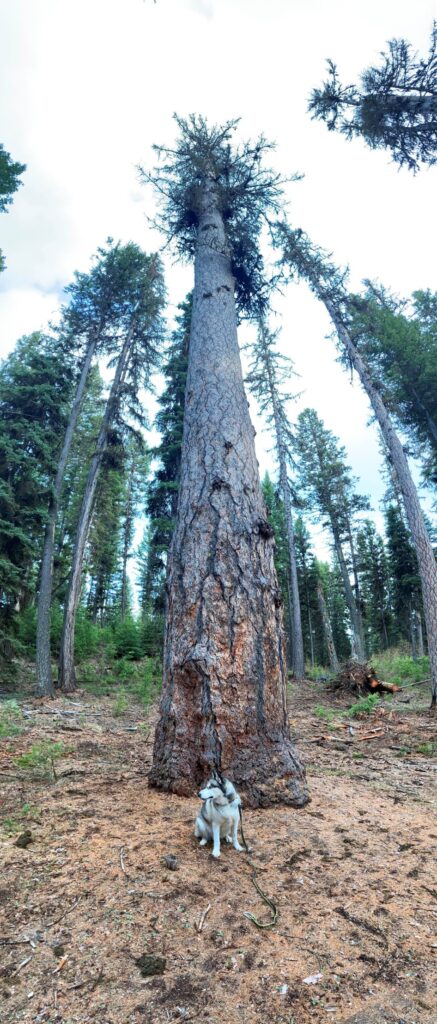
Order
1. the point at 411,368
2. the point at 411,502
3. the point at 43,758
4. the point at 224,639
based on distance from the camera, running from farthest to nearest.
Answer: the point at 411,368 → the point at 411,502 → the point at 43,758 → the point at 224,639

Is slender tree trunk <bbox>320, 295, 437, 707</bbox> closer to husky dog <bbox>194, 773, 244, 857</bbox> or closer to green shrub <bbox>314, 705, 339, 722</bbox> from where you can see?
green shrub <bbox>314, 705, 339, 722</bbox>

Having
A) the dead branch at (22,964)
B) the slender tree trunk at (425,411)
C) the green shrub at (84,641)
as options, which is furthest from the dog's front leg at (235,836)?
the slender tree trunk at (425,411)

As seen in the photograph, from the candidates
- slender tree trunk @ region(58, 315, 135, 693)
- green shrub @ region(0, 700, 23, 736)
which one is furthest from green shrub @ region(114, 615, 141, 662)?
green shrub @ region(0, 700, 23, 736)

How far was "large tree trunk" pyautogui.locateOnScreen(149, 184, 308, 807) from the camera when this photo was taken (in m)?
3.29

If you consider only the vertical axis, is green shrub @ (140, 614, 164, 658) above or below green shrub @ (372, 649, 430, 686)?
above

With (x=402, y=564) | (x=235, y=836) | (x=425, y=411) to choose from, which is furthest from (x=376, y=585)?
(x=235, y=836)

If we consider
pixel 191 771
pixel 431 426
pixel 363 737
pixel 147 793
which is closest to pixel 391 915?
pixel 191 771

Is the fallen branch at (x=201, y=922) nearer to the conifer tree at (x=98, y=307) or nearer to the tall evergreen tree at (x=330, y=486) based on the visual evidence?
the conifer tree at (x=98, y=307)

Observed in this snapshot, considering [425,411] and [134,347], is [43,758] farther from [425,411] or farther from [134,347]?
[425,411]

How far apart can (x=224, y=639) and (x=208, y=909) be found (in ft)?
5.51

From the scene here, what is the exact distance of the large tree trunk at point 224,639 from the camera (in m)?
3.29

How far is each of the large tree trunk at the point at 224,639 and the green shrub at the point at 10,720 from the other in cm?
339

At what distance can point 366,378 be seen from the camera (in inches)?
416

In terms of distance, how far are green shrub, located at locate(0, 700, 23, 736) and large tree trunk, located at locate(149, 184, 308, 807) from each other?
11.1 ft
